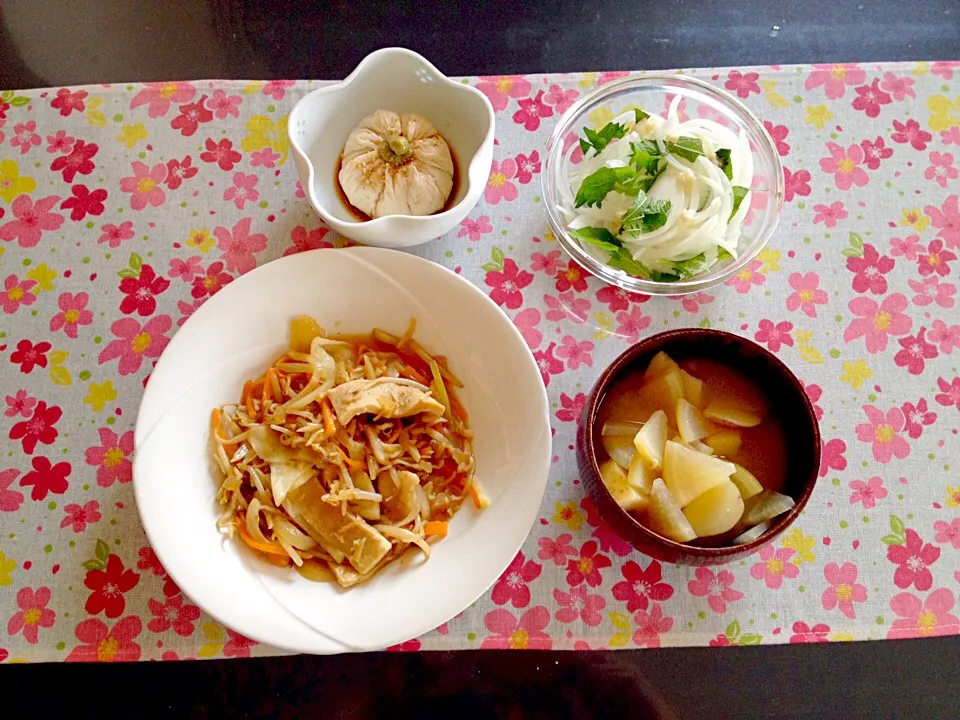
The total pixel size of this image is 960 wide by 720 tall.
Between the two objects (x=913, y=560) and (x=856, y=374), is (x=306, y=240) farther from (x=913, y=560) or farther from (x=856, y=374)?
(x=913, y=560)

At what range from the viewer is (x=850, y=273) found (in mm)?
1569

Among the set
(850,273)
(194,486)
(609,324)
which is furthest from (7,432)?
(850,273)

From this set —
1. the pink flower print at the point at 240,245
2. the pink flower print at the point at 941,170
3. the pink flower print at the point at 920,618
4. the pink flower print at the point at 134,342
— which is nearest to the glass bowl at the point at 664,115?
the pink flower print at the point at 941,170

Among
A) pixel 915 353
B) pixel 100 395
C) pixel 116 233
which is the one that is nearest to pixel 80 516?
pixel 100 395

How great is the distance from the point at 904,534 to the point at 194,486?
1.32 meters

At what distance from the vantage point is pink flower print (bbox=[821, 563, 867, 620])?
143cm

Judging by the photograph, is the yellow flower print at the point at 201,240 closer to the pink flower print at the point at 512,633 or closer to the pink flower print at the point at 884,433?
the pink flower print at the point at 512,633

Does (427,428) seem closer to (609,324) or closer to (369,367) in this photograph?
(369,367)

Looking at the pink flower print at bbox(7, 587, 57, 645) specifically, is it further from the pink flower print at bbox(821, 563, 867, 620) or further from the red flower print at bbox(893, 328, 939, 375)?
the red flower print at bbox(893, 328, 939, 375)

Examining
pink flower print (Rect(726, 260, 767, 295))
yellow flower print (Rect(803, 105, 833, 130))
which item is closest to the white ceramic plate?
pink flower print (Rect(726, 260, 767, 295))

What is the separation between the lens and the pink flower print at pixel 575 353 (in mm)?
1505

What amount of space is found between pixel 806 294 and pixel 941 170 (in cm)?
42

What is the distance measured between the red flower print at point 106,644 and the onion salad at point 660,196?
3.65ft

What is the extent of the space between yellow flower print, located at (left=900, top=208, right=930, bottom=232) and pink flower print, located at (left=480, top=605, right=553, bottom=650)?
1.11 meters
